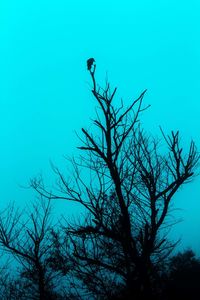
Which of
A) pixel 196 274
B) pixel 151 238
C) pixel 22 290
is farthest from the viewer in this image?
pixel 196 274

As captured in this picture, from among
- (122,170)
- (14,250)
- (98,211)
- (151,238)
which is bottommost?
(151,238)

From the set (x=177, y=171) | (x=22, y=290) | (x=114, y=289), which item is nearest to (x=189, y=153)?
(x=177, y=171)

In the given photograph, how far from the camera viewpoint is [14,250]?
14516 mm

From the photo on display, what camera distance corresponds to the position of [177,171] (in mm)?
8766

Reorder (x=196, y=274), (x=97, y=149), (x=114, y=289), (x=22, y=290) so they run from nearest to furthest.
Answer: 1. (x=97, y=149)
2. (x=114, y=289)
3. (x=22, y=290)
4. (x=196, y=274)

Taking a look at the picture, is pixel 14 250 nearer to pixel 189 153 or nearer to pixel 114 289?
pixel 114 289

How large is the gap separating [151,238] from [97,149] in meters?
2.33

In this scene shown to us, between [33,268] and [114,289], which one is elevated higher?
[33,268]

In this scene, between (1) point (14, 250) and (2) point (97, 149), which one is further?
(1) point (14, 250)

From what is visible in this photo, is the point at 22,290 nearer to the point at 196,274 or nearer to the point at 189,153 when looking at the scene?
the point at 196,274

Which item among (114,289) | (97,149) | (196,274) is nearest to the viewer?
(97,149)

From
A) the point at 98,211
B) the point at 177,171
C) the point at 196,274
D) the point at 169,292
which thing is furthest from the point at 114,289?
the point at 196,274

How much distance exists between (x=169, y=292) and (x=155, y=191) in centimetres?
1056

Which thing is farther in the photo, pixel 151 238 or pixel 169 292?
pixel 169 292
